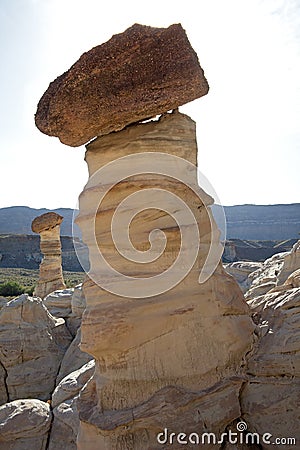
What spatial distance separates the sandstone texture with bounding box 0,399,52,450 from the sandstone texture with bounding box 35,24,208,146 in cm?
363

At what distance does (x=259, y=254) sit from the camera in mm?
48469

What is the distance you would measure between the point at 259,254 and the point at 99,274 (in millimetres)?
47036

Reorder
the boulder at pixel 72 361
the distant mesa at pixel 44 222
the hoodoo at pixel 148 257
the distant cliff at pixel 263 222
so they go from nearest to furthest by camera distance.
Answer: the hoodoo at pixel 148 257 → the boulder at pixel 72 361 → the distant mesa at pixel 44 222 → the distant cliff at pixel 263 222

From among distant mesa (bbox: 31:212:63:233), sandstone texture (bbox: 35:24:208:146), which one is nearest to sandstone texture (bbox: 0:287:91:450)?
sandstone texture (bbox: 35:24:208:146)

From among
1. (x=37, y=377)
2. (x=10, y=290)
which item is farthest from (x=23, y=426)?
(x=10, y=290)

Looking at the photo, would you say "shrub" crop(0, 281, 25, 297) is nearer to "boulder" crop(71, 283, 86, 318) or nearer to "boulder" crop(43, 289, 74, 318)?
"boulder" crop(43, 289, 74, 318)

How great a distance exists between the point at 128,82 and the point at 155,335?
2.20 meters

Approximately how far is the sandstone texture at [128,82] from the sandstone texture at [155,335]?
0.27 meters

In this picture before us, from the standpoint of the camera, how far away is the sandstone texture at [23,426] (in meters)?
4.81

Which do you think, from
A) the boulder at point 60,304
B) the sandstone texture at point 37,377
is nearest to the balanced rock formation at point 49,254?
the boulder at point 60,304

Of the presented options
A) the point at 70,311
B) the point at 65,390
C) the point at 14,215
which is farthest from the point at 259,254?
the point at 14,215

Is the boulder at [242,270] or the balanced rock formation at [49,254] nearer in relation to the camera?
the boulder at [242,270]

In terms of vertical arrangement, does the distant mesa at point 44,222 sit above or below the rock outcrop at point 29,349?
above

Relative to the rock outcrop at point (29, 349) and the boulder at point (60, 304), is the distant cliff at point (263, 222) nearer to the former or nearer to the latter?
the boulder at point (60, 304)
